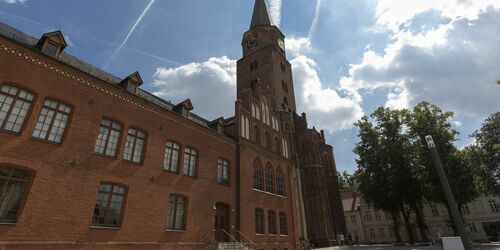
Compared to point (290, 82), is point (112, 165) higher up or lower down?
lower down

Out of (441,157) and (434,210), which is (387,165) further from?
(434,210)

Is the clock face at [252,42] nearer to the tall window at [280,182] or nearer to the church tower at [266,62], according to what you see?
the church tower at [266,62]

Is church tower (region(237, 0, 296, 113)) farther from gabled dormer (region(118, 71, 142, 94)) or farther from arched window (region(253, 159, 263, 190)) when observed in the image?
gabled dormer (region(118, 71, 142, 94))

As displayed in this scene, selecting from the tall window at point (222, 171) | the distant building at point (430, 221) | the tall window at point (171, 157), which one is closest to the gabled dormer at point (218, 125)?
the tall window at point (222, 171)

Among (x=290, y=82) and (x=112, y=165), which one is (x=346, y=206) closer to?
(x=290, y=82)

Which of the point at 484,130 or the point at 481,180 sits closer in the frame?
the point at 481,180

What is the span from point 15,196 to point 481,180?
42.3 meters

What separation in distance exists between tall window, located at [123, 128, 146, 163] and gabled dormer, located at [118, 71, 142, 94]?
2785 millimetres

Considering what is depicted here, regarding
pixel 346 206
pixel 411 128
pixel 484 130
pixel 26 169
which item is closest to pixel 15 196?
pixel 26 169

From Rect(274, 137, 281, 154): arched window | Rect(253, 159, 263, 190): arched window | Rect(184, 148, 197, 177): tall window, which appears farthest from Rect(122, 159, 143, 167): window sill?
Rect(274, 137, 281, 154): arched window

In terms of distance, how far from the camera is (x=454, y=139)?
31938 millimetres

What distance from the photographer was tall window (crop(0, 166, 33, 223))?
35.5ft

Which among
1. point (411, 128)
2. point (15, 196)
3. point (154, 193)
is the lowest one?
point (15, 196)

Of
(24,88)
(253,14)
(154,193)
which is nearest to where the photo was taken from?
(24,88)
